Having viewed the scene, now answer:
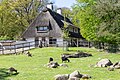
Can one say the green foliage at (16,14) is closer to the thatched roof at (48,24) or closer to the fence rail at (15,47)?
the thatched roof at (48,24)

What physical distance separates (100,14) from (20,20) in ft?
138

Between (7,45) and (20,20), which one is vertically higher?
(20,20)

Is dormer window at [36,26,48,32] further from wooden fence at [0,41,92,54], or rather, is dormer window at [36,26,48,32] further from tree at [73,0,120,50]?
tree at [73,0,120,50]

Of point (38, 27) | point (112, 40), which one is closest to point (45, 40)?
point (38, 27)

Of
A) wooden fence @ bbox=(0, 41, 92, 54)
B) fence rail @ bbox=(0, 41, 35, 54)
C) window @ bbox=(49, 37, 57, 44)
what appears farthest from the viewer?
window @ bbox=(49, 37, 57, 44)

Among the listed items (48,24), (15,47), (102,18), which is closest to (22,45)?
(15,47)

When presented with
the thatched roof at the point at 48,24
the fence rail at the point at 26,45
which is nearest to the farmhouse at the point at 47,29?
the thatched roof at the point at 48,24

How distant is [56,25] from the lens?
Result: 63844 millimetres

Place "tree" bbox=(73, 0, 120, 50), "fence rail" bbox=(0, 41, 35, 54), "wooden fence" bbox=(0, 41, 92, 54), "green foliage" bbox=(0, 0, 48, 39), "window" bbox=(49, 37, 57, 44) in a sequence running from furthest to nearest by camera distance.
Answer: "green foliage" bbox=(0, 0, 48, 39) < "window" bbox=(49, 37, 57, 44) < "fence rail" bbox=(0, 41, 35, 54) < "wooden fence" bbox=(0, 41, 92, 54) < "tree" bbox=(73, 0, 120, 50)

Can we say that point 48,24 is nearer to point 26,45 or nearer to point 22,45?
point 26,45

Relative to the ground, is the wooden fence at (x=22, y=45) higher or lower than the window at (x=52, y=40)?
lower

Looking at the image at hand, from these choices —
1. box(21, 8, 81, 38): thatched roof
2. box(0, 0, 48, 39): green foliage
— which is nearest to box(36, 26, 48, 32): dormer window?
box(21, 8, 81, 38): thatched roof

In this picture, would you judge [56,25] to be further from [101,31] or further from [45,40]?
[101,31]

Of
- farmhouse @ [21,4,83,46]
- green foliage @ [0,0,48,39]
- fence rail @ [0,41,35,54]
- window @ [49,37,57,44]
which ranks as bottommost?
fence rail @ [0,41,35,54]
